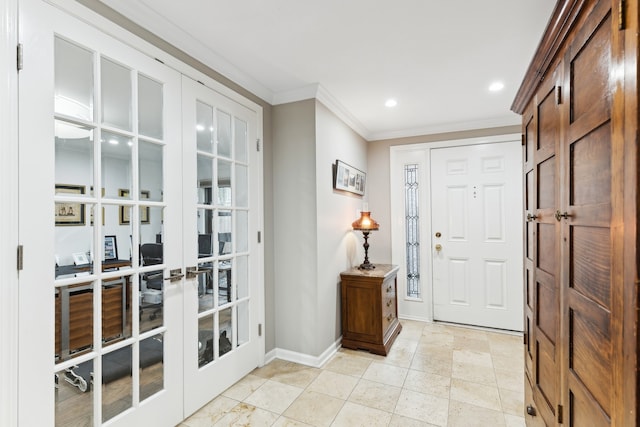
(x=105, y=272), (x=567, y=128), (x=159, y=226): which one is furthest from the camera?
(x=159, y=226)

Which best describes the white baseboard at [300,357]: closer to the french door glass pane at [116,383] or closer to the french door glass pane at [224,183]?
the french door glass pane at [116,383]

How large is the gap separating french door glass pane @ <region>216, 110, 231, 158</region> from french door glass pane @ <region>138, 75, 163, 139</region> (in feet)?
1.57

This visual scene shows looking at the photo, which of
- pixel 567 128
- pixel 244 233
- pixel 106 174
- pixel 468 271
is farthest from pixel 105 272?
pixel 468 271

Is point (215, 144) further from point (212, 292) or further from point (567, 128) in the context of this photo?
point (567, 128)

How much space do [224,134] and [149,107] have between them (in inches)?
23.5

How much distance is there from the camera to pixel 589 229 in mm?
922

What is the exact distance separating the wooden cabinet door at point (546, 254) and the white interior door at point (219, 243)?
191 centimetres

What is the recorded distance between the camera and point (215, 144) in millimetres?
2248

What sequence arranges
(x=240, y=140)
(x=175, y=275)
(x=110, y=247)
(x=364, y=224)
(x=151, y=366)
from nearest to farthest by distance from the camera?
(x=110, y=247) → (x=151, y=366) → (x=175, y=275) → (x=240, y=140) → (x=364, y=224)

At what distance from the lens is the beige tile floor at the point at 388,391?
199 centimetres

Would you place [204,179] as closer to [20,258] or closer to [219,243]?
[219,243]

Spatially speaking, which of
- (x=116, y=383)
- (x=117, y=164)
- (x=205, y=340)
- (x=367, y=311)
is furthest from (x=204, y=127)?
(x=367, y=311)

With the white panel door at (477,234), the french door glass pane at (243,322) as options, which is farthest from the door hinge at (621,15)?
the white panel door at (477,234)

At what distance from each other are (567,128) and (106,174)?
6.55ft
